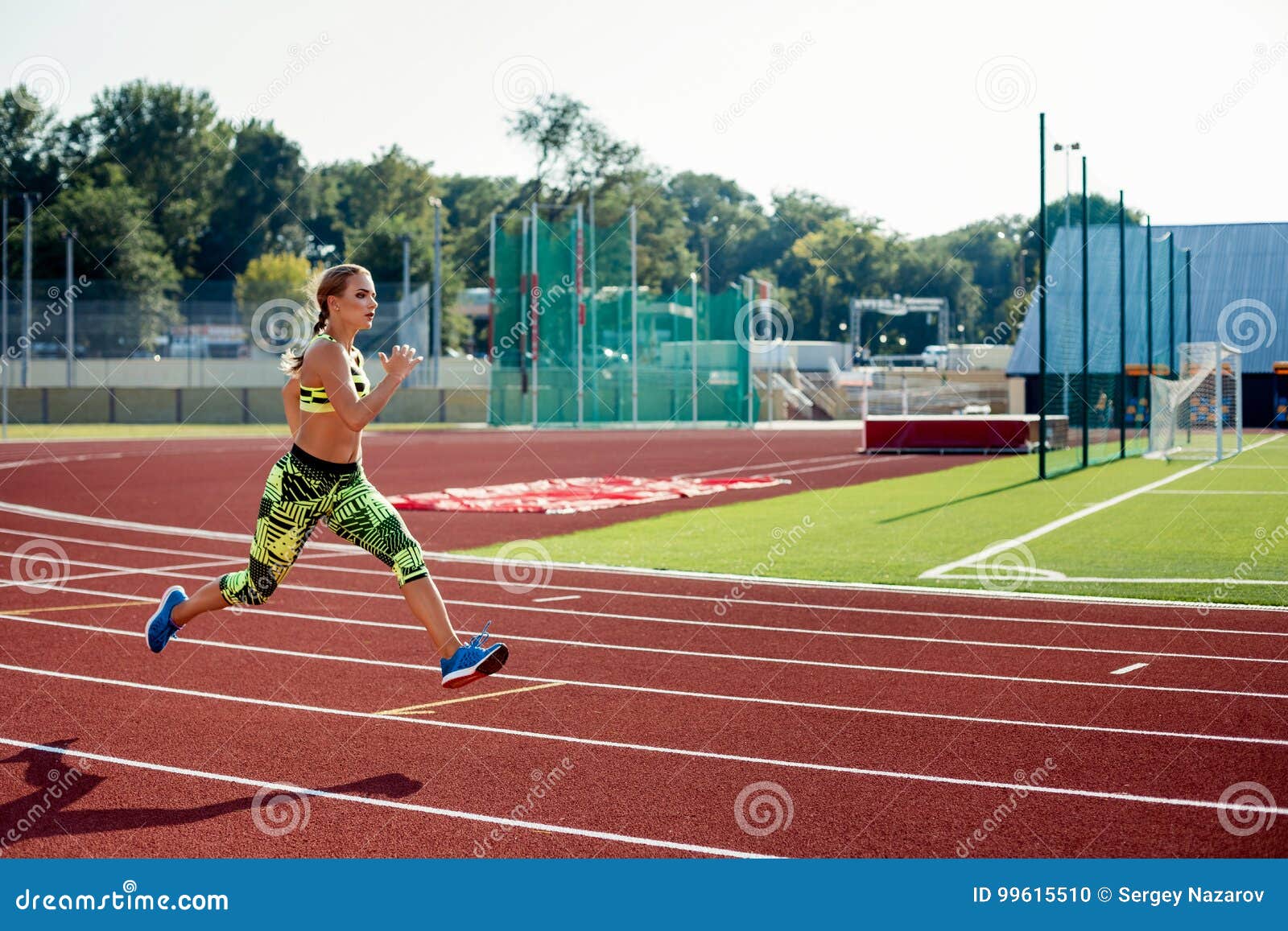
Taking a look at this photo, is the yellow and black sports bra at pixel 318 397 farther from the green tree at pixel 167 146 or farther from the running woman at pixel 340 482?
the green tree at pixel 167 146

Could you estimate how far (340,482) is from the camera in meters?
6.15

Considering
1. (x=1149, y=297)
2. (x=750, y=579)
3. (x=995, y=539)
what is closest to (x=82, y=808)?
(x=750, y=579)

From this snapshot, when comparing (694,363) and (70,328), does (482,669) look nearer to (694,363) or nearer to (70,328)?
(694,363)

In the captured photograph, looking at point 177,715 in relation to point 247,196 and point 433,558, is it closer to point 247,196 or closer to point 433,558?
point 433,558

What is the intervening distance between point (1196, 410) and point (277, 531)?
3086 cm

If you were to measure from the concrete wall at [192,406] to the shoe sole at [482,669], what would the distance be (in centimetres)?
4829

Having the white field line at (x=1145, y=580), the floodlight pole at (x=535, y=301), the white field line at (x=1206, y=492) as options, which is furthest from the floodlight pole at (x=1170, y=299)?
the white field line at (x=1145, y=580)

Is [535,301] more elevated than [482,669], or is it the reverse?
[535,301]

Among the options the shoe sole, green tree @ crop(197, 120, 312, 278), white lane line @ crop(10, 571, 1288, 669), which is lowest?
white lane line @ crop(10, 571, 1288, 669)

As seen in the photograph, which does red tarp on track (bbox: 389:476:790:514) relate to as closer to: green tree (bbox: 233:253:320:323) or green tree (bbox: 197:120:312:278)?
green tree (bbox: 233:253:320:323)

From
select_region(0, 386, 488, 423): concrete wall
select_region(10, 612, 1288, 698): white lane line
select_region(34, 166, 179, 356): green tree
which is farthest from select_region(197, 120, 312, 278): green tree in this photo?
select_region(10, 612, 1288, 698): white lane line

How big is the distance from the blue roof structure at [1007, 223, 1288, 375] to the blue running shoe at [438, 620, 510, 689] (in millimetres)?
26060

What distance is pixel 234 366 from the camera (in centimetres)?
5569

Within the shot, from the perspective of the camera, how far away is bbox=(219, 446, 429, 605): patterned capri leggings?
240 inches
